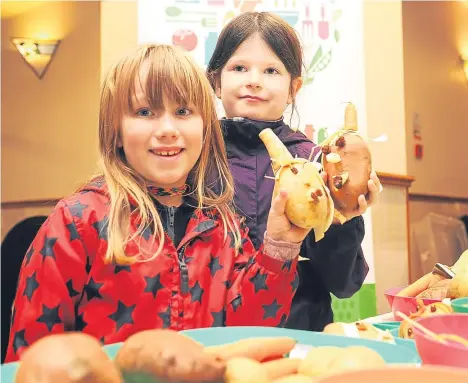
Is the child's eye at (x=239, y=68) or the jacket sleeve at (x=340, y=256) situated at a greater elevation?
the child's eye at (x=239, y=68)

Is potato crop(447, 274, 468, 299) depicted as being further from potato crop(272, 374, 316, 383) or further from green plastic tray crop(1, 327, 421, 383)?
potato crop(272, 374, 316, 383)

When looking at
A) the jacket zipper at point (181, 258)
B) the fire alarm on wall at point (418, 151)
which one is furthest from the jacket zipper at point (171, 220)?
the fire alarm on wall at point (418, 151)

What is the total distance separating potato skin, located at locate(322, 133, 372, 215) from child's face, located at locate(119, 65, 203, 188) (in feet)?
0.83

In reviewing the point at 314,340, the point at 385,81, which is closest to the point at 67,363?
the point at 314,340

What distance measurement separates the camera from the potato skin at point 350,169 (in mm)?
762

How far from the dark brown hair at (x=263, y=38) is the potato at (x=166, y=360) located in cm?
91

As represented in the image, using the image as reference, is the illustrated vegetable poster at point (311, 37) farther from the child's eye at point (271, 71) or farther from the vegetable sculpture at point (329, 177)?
the vegetable sculpture at point (329, 177)

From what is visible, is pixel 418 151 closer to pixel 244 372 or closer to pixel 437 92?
pixel 437 92

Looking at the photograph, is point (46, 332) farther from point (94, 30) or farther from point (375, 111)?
point (94, 30)

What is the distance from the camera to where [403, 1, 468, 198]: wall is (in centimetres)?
380

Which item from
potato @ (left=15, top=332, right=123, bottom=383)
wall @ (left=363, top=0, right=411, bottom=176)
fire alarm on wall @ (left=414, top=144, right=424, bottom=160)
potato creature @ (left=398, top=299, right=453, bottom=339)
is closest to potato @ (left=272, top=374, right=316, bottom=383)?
potato @ (left=15, top=332, right=123, bottom=383)

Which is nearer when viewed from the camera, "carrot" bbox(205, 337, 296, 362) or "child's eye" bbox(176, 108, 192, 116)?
"carrot" bbox(205, 337, 296, 362)

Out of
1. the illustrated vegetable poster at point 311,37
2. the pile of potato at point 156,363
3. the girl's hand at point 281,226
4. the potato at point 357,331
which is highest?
the illustrated vegetable poster at point 311,37

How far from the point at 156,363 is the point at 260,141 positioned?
2.78 ft
